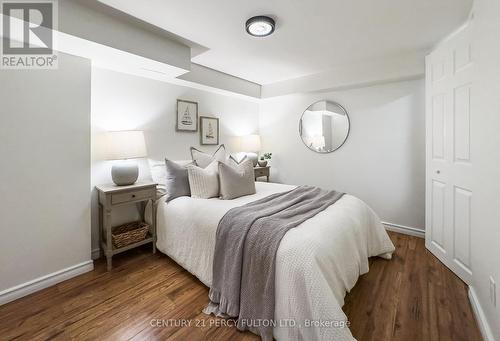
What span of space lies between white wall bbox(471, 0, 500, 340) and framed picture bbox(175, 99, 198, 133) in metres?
2.98

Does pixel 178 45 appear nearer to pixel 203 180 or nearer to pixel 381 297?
pixel 203 180

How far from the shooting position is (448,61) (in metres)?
2.19

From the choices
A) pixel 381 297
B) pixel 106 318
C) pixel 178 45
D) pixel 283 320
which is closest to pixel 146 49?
pixel 178 45

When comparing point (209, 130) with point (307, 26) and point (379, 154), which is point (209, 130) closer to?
point (307, 26)

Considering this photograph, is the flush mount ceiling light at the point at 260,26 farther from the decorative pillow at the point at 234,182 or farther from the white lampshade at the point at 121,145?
the white lampshade at the point at 121,145

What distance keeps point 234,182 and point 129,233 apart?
1213 mm

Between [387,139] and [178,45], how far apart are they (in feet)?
9.58

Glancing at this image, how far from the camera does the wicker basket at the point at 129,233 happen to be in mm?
2295

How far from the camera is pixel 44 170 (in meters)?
1.91

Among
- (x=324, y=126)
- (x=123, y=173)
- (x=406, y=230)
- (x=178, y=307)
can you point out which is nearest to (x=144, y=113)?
(x=123, y=173)

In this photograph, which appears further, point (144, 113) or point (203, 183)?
point (144, 113)

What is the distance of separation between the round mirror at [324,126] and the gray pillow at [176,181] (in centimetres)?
221

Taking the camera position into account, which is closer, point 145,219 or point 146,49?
point 146,49

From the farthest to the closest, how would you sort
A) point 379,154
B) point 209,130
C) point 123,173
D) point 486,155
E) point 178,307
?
1. point 209,130
2. point 379,154
3. point 123,173
4. point 178,307
5. point 486,155
